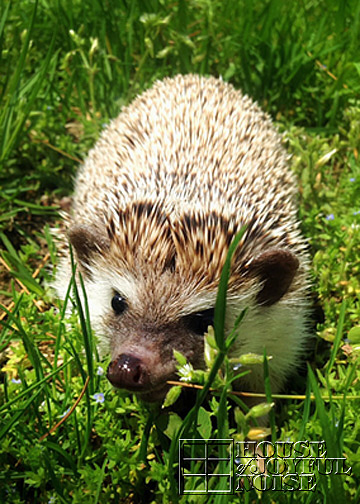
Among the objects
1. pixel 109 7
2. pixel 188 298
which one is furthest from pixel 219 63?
pixel 188 298

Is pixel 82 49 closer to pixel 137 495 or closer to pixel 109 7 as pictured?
pixel 109 7

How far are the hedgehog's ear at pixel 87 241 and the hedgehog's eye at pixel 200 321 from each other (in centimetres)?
49

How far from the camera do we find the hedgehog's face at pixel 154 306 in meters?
2.10

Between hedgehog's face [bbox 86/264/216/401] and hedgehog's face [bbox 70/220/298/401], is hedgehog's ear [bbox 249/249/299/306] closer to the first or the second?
hedgehog's face [bbox 70/220/298/401]

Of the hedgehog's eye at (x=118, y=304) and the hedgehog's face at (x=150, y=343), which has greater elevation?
the hedgehog's eye at (x=118, y=304)

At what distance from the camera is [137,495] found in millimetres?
2266

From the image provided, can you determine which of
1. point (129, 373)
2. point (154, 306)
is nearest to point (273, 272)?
point (154, 306)

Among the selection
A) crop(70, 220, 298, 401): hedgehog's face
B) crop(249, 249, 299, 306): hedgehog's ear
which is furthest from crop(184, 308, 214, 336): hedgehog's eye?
crop(249, 249, 299, 306): hedgehog's ear

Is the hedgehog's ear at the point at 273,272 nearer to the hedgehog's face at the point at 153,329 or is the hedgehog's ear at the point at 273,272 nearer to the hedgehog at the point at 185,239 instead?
the hedgehog at the point at 185,239

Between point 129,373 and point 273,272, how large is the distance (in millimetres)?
737

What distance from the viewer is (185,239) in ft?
7.66

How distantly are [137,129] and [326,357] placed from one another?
1.46 m

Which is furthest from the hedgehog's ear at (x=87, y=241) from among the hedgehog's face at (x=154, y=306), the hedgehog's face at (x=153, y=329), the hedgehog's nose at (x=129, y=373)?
the hedgehog's nose at (x=129, y=373)

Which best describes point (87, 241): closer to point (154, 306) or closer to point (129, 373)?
point (154, 306)
